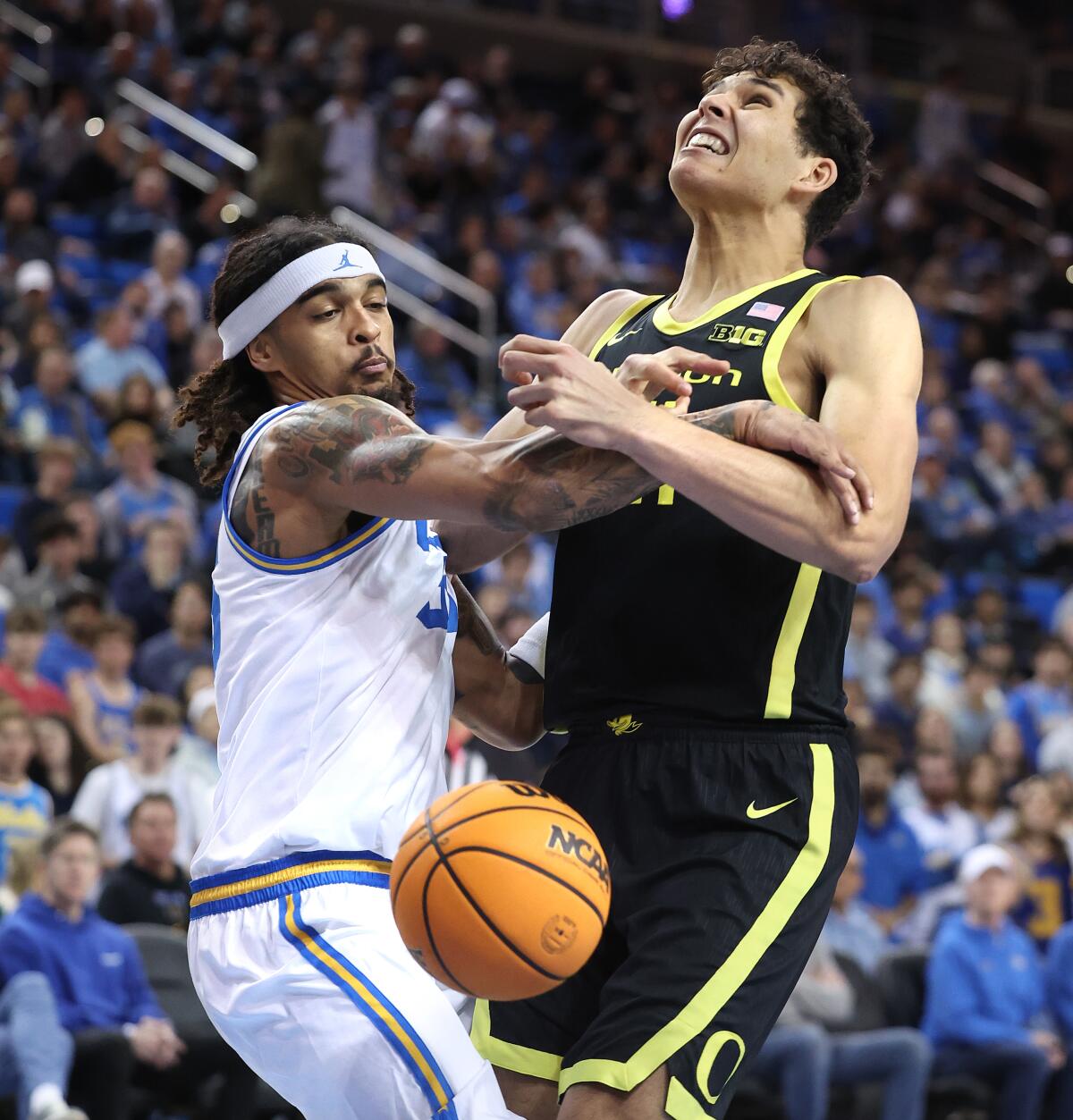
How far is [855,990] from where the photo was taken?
31.0 ft

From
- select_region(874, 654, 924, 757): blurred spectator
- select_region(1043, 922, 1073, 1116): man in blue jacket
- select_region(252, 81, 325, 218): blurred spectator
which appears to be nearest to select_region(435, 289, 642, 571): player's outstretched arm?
select_region(1043, 922, 1073, 1116): man in blue jacket

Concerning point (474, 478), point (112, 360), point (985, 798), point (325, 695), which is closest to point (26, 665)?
point (112, 360)

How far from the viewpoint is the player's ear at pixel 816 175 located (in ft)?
13.7

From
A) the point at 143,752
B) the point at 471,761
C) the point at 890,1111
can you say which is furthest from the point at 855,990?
the point at 143,752

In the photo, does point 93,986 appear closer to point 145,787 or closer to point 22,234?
point 145,787

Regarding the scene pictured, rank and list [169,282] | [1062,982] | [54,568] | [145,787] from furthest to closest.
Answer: [169,282] < [1062,982] < [54,568] < [145,787]

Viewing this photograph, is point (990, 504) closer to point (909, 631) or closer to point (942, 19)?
point (909, 631)

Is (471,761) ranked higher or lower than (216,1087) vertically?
higher

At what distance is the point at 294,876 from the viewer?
3480mm

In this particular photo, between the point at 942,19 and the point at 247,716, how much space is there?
23.2 m

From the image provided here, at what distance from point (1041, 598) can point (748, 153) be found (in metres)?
12.1

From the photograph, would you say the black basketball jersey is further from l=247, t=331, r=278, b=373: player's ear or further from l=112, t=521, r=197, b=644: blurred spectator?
l=112, t=521, r=197, b=644: blurred spectator

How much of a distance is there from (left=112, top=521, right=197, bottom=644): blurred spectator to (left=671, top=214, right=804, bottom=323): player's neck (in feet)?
21.1

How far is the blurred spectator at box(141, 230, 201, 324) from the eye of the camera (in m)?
12.5
